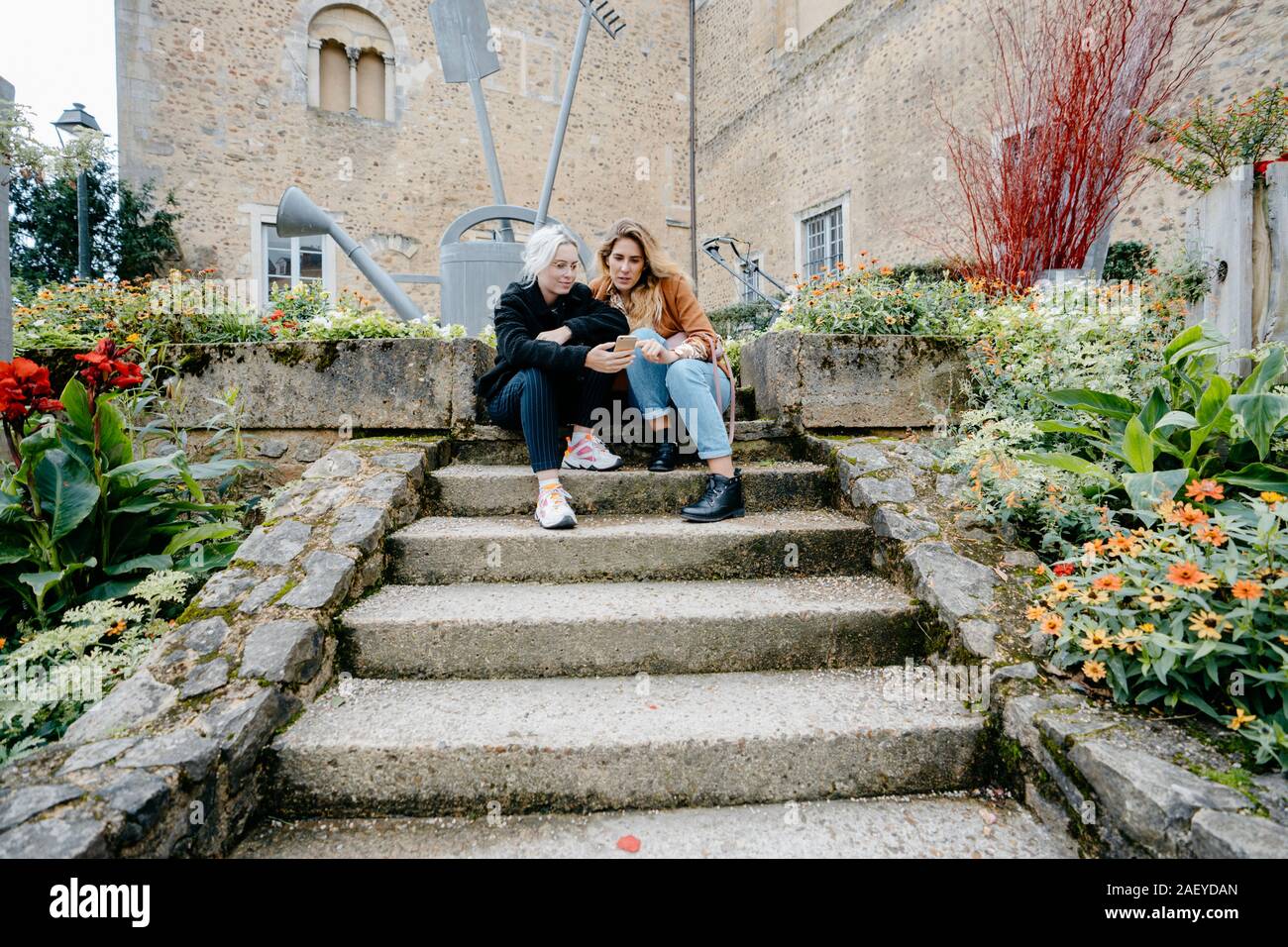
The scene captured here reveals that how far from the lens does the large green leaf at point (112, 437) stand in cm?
192

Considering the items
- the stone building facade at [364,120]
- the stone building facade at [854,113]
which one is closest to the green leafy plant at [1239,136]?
the stone building facade at [854,113]

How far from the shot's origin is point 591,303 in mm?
2605

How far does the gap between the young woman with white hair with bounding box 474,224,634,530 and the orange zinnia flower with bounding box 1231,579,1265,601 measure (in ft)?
5.54

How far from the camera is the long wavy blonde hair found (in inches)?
102

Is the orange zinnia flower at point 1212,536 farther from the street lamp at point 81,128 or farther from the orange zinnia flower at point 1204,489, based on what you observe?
the street lamp at point 81,128

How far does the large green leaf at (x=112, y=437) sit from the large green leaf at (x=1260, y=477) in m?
3.03

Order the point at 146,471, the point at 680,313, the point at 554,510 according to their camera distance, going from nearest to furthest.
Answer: the point at 146,471
the point at 554,510
the point at 680,313

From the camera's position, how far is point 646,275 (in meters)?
2.64

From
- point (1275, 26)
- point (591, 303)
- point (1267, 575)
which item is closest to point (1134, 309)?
point (1267, 575)

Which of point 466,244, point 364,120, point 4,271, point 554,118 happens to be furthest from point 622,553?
point 554,118

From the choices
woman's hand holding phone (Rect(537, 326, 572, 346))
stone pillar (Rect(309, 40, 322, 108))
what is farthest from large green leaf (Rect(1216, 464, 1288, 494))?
stone pillar (Rect(309, 40, 322, 108))

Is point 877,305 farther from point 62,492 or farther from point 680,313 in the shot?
point 62,492

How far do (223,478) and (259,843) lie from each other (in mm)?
1726

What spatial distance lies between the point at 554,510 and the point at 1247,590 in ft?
5.51
